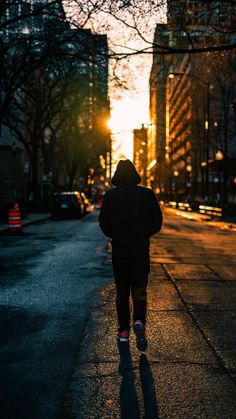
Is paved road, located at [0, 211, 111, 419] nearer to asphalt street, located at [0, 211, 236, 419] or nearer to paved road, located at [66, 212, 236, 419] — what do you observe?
asphalt street, located at [0, 211, 236, 419]

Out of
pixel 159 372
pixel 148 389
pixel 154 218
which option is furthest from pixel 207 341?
pixel 148 389

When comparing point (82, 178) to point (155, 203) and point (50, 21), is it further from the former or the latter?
point (155, 203)

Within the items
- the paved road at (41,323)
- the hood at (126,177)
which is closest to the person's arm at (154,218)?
the hood at (126,177)

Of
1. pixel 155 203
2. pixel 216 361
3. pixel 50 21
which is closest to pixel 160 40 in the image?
pixel 50 21

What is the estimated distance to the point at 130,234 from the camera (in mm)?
5758

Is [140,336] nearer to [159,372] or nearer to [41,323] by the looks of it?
[159,372]

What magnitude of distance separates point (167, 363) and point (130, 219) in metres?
1.40

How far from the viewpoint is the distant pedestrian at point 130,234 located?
5.74 m

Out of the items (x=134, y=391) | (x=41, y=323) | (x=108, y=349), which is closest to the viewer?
(x=134, y=391)

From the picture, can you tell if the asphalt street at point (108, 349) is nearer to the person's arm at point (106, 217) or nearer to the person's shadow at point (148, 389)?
the person's shadow at point (148, 389)

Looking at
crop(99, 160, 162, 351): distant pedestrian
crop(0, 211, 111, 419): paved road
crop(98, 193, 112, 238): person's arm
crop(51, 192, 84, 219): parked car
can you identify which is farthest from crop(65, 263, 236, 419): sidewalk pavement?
crop(51, 192, 84, 219): parked car

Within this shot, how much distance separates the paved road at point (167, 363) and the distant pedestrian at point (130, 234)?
0.34m

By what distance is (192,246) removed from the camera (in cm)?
1808

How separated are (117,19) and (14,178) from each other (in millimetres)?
34923
